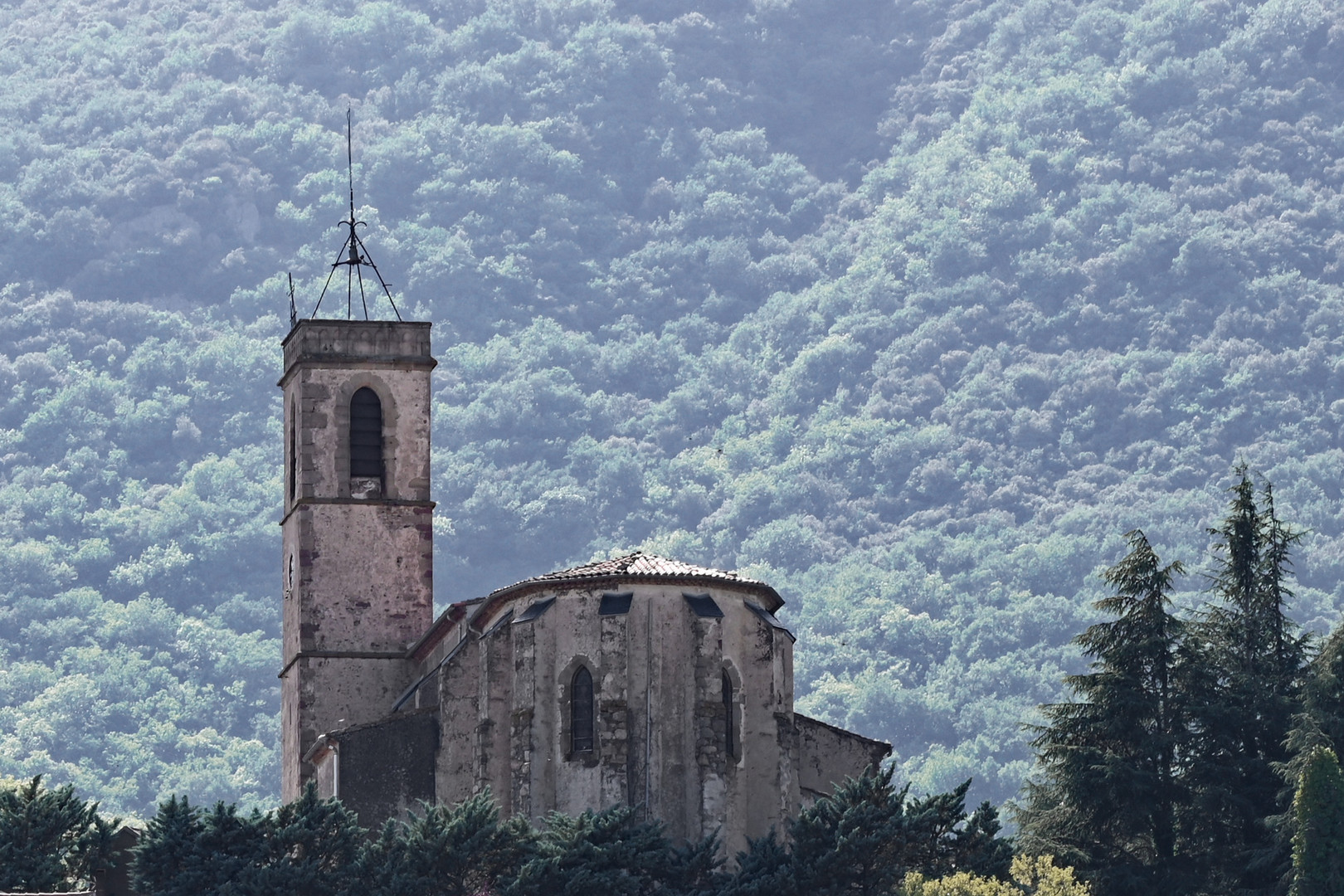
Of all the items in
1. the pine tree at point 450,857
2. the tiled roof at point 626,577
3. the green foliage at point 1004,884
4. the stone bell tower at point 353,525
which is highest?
the stone bell tower at point 353,525

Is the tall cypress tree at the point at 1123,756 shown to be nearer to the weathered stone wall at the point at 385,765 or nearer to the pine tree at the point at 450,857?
the weathered stone wall at the point at 385,765

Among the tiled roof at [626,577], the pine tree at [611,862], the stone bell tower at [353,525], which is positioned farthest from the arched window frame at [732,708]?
the stone bell tower at [353,525]

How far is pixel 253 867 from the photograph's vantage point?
66250 mm

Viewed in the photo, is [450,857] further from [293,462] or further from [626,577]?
[293,462]

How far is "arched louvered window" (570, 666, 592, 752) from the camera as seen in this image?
232 ft

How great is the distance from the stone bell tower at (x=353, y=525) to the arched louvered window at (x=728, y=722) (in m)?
12.7

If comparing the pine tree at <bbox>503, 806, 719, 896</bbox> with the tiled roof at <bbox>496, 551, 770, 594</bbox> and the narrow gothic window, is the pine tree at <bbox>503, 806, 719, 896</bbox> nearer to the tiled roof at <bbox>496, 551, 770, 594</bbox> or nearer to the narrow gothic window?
the tiled roof at <bbox>496, 551, 770, 594</bbox>

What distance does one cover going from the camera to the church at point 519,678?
70.5 meters

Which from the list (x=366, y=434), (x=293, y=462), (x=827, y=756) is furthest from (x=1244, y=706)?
(x=293, y=462)

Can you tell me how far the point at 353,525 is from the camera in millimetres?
82312

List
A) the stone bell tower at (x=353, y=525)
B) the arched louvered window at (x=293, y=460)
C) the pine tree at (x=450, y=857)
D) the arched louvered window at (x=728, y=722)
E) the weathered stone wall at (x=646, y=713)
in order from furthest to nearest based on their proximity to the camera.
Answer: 1. the arched louvered window at (x=293, y=460)
2. the stone bell tower at (x=353, y=525)
3. the arched louvered window at (x=728, y=722)
4. the weathered stone wall at (x=646, y=713)
5. the pine tree at (x=450, y=857)

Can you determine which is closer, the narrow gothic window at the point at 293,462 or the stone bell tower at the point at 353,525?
the stone bell tower at the point at 353,525

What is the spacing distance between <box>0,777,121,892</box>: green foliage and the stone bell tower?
1002 centimetres

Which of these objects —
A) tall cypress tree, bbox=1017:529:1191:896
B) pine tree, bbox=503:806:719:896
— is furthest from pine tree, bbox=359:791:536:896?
tall cypress tree, bbox=1017:529:1191:896
